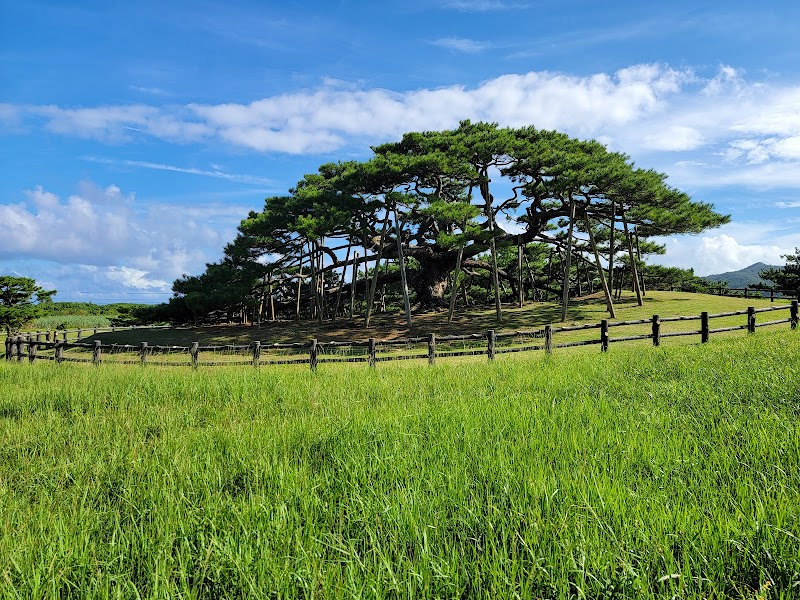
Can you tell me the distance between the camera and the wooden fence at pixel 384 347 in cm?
1445

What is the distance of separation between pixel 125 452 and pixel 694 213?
30.6 metres

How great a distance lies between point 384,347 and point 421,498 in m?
17.2

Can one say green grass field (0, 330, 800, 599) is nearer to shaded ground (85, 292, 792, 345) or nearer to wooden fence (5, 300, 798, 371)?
wooden fence (5, 300, 798, 371)

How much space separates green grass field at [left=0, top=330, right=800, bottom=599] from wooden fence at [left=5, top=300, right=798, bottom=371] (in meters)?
7.78

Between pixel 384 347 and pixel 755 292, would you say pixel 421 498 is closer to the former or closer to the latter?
pixel 384 347

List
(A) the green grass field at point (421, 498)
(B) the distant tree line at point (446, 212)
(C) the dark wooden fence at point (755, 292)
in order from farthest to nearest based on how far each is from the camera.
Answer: (C) the dark wooden fence at point (755, 292) < (B) the distant tree line at point (446, 212) < (A) the green grass field at point (421, 498)

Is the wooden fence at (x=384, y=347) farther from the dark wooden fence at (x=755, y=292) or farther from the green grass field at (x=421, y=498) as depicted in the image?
the dark wooden fence at (x=755, y=292)

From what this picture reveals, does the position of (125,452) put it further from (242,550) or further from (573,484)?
(573,484)

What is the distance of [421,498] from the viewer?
10.5 ft

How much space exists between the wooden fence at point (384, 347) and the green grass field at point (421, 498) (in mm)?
7785

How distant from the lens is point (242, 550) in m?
2.59

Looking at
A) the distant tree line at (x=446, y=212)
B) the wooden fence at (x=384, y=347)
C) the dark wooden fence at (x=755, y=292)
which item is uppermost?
the distant tree line at (x=446, y=212)

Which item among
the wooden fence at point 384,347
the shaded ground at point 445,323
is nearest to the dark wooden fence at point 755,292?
the shaded ground at point 445,323

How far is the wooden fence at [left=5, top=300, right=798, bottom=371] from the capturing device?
14.4 meters
